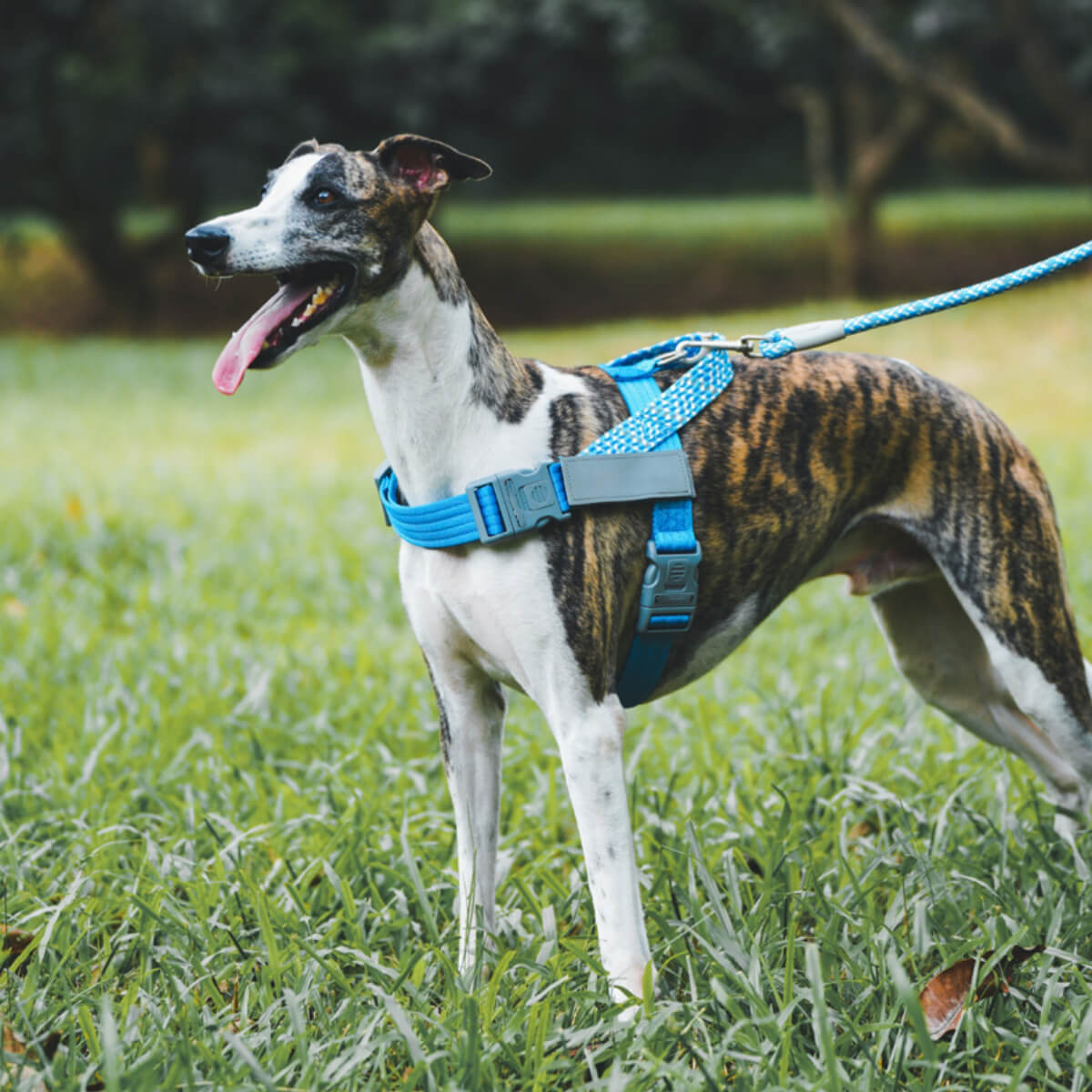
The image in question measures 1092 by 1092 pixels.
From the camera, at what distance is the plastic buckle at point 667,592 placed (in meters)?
2.64

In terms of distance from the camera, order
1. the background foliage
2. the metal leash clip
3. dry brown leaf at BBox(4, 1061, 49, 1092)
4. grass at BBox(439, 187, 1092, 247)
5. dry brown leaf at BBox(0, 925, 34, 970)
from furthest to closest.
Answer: grass at BBox(439, 187, 1092, 247)
the background foliage
the metal leash clip
dry brown leaf at BBox(0, 925, 34, 970)
dry brown leaf at BBox(4, 1061, 49, 1092)

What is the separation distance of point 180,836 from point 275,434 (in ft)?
25.2

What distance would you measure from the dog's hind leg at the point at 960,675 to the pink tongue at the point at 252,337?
1590 mm

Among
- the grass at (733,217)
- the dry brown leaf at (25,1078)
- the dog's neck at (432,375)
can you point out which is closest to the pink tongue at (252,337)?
the dog's neck at (432,375)

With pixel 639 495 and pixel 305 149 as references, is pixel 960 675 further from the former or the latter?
pixel 305 149

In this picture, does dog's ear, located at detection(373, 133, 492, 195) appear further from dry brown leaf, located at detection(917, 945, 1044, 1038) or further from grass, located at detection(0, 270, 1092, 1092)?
dry brown leaf, located at detection(917, 945, 1044, 1038)

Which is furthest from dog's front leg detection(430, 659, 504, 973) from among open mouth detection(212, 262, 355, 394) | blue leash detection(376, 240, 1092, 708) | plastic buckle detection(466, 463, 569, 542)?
open mouth detection(212, 262, 355, 394)

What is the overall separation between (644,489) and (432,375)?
456 millimetres

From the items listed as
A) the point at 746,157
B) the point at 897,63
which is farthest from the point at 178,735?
the point at 746,157

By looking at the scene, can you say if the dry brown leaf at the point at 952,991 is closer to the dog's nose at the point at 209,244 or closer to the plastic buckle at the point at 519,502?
the plastic buckle at the point at 519,502

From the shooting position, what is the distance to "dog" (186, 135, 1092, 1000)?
2.46 meters

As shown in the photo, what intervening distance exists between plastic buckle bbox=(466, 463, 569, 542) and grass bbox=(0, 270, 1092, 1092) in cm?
82

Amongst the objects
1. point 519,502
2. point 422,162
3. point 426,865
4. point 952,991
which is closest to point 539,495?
point 519,502

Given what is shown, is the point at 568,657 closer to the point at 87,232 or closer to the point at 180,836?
the point at 180,836
